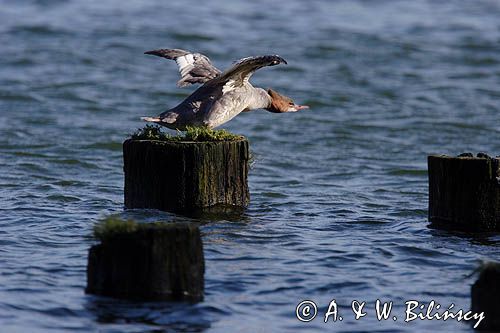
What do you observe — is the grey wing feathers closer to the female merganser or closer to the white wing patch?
the female merganser

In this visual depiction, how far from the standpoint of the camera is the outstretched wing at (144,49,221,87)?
9359mm

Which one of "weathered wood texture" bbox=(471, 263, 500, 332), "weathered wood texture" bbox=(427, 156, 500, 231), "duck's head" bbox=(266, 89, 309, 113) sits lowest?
"weathered wood texture" bbox=(471, 263, 500, 332)

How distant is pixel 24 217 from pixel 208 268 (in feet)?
8.71

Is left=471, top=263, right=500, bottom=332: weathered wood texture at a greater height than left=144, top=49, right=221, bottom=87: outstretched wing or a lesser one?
lesser

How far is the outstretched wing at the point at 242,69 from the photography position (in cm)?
832

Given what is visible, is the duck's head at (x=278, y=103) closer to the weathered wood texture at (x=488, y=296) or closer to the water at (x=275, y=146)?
the water at (x=275, y=146)

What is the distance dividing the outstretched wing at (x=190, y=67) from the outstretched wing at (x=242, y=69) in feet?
1.29

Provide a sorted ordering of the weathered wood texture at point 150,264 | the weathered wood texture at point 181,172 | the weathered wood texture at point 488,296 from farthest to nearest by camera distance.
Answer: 1. the weathered wood texture at point 181,172
2. the weathered wood texture at point 150,264
3. the weathered wood texture at point 488,296

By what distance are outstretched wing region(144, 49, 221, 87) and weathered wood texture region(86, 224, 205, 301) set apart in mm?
3491

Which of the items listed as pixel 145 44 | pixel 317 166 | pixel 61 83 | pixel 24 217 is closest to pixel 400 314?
pixel 24 217

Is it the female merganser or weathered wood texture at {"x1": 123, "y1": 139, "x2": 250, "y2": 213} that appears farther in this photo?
the female merganser

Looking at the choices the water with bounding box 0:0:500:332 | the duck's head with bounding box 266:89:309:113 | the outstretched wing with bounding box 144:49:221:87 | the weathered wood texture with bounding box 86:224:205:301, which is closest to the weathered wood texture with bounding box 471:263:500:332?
the water with bounding box 0:0:500:332

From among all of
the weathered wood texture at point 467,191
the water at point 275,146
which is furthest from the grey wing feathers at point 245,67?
the weathered wood texture at point 467,191

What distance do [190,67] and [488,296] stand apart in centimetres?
472
